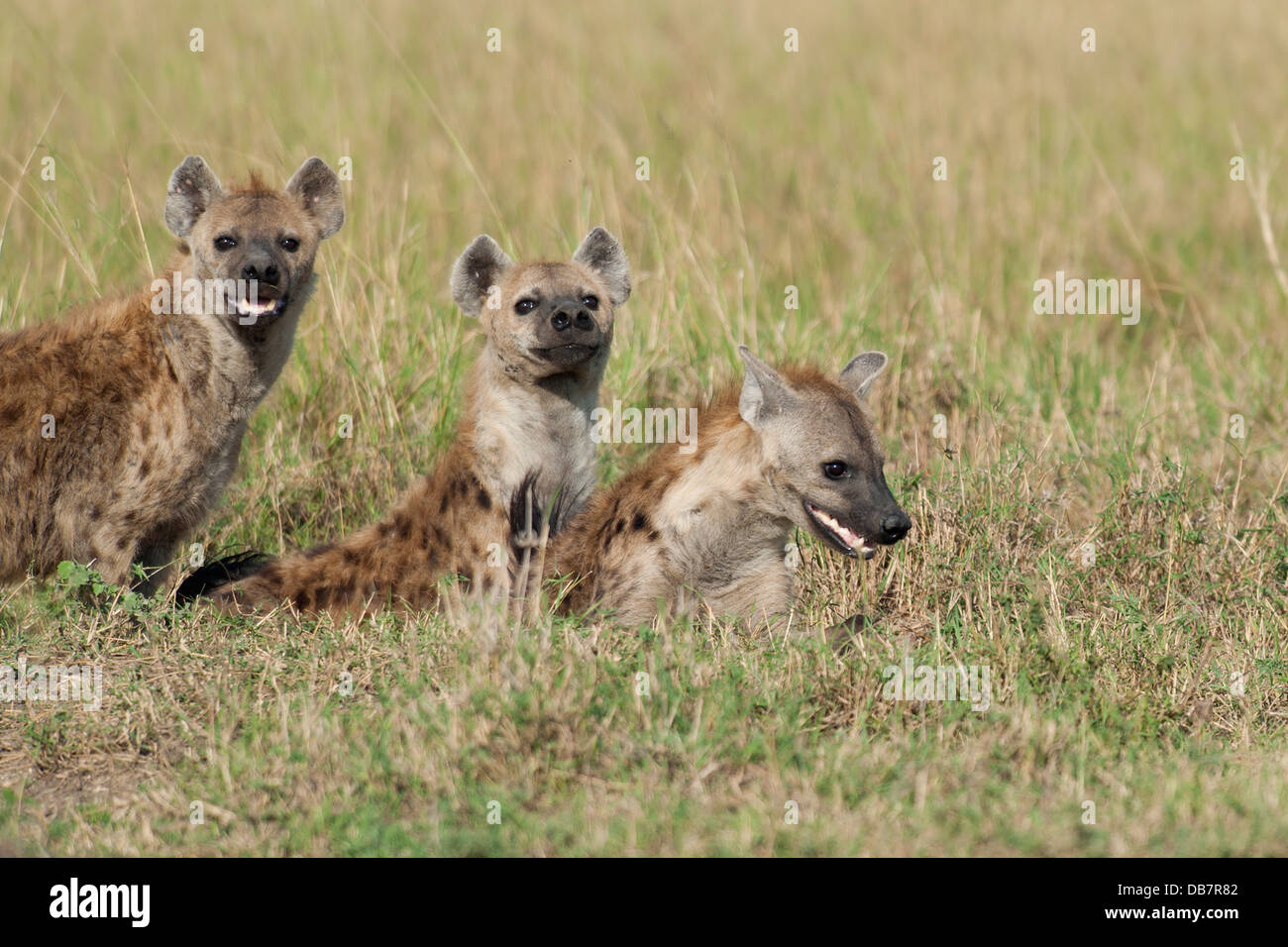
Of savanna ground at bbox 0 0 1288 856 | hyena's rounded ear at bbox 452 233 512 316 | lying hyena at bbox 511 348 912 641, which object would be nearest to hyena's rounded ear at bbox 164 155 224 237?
hyena's rounded ear at bbox 452 233 512 316

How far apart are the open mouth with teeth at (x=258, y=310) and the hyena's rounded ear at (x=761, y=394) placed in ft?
5.99

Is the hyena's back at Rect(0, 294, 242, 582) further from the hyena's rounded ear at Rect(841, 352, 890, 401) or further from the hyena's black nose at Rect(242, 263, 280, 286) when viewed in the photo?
the hyena's rounded ear at Rect(841, 352, 890, 401)

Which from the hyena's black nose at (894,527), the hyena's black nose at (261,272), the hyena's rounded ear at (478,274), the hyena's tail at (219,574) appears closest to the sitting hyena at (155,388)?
the hyena's black nose at (261,272)

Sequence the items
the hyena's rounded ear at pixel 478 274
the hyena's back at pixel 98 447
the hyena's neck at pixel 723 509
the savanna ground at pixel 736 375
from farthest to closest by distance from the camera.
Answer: the hyena's rounded ear at pixel 478 274 → the hyena's neck at pixel 723 509 → the hyena's back at pixel 98 447 → the savanna ground at pixel 736 375

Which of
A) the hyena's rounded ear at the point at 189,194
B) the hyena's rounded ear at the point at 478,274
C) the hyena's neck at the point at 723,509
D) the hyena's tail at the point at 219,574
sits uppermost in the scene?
the hyena's rounded ear at the point at 189,194

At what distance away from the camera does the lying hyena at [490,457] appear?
620cm

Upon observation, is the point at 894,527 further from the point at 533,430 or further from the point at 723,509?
the point at 533,430

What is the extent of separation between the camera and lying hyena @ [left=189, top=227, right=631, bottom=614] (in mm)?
6199

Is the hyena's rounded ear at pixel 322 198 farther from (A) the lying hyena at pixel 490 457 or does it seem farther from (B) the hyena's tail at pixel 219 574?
(B) the hyena's tail at pixel 219 574

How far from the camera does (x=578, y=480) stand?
21.9 feet

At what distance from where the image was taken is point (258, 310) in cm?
613

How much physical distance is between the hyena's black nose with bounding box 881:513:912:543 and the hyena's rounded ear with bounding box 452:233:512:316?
2.12 meters

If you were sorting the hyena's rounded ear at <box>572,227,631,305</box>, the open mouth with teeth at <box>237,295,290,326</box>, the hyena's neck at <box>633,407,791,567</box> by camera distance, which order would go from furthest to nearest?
the hyena's rounded ear at <box>572,227,631,305</box> < the open mouth with teeth at <box>237,295,290,326</box> < the hyena's neck at <box>633,407,791,567</box>

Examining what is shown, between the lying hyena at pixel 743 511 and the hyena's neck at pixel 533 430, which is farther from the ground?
the hyena's neck at pixel 533 430
